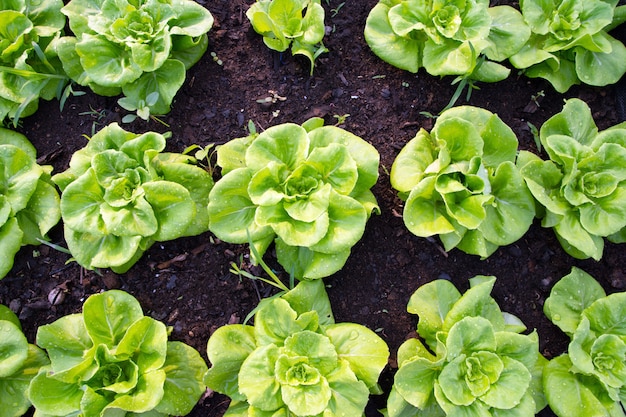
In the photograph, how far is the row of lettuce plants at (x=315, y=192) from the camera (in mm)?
3299

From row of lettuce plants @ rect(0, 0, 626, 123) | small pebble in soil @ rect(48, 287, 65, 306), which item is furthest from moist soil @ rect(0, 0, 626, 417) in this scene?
row of lettuce plants @ rect(0, 0, 626, 123)

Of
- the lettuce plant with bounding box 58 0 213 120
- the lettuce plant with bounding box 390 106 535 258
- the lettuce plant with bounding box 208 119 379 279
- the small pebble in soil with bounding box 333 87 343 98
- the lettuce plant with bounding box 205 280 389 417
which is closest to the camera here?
the lettuce plant with bounding box 205 280 389 417

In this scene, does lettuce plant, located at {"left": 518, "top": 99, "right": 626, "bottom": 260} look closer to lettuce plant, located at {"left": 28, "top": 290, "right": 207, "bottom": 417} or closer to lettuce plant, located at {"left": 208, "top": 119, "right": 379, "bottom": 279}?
lettuce plant, located at {"left": 208, "top": 119, "right": 379, "bottom": 279}

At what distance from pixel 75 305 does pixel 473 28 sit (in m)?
3.40

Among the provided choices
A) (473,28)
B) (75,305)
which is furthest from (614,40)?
(75,305)

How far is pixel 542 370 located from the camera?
138 inches

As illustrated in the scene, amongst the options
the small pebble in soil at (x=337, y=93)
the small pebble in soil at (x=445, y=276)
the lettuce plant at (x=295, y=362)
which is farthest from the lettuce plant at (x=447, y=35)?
the lettuce plant at (x=295, y=362)

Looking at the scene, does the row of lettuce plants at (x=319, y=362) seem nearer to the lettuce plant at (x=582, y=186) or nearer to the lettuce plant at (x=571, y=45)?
the lettuce plant at (x=582, y=186)

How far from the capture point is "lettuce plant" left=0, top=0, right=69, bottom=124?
12.3 feet

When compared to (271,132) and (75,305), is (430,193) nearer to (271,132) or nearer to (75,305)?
(271,132)

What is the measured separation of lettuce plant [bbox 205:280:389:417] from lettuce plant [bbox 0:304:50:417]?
3.90 feet

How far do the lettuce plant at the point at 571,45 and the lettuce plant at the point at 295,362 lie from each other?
231 cm

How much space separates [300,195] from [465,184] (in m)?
1.08

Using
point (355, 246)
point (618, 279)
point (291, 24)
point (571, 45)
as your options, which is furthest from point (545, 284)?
point (291, 24)
